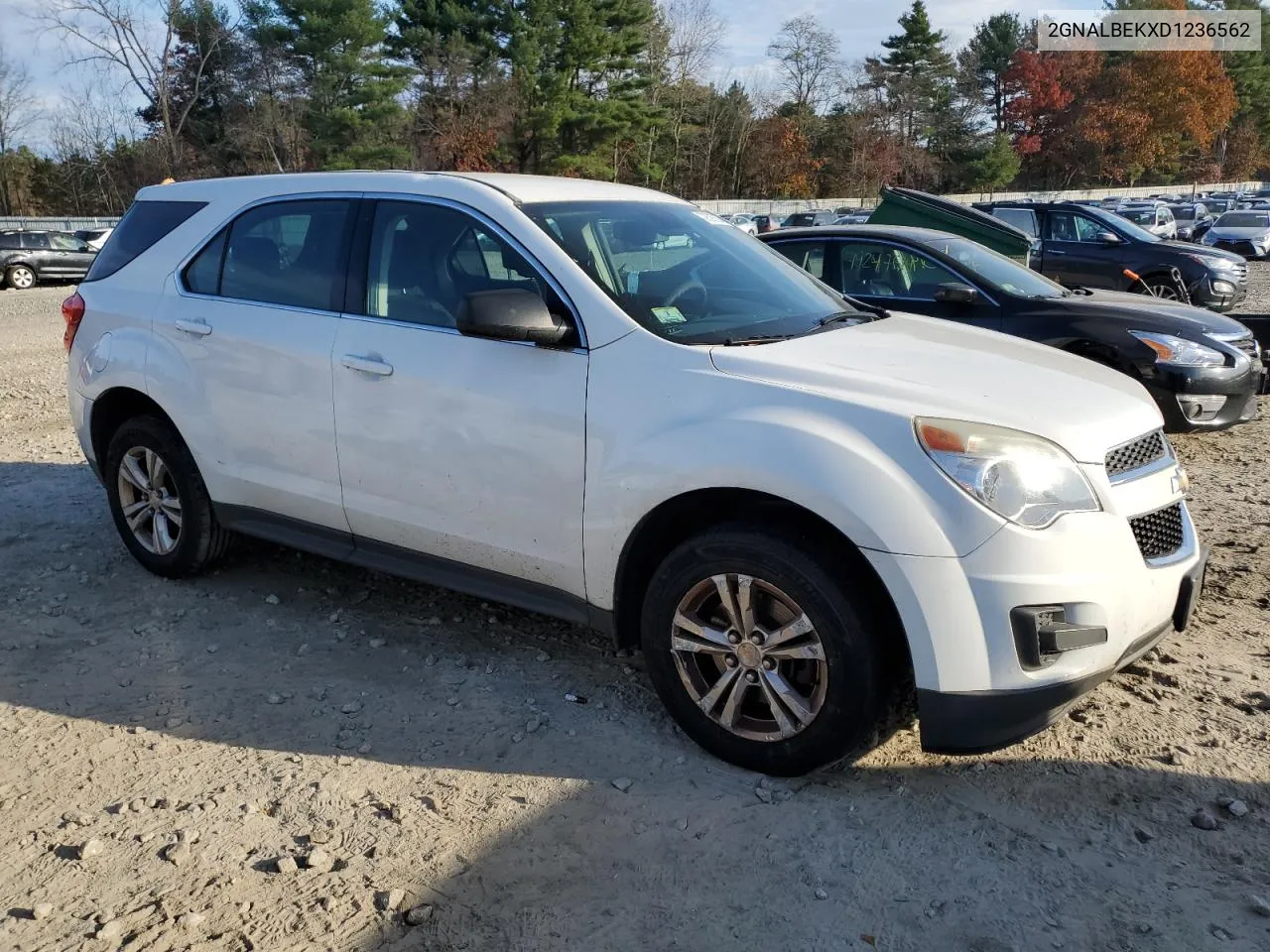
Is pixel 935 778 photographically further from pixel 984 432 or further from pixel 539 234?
pixel 539 234

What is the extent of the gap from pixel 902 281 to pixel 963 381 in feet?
15.8

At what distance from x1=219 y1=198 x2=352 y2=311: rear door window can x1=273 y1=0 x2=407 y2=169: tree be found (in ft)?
144

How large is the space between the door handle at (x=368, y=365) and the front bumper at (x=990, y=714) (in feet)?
7.23

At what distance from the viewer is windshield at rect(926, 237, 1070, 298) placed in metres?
7.61

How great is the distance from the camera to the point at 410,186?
410 centimetres

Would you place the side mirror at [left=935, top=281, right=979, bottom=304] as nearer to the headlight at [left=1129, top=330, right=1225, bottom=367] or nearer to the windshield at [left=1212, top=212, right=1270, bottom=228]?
the headlight at [left=1129, top=330, right=1225, bottom=367]

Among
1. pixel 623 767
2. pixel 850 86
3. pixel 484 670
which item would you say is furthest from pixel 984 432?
pixel 850 86

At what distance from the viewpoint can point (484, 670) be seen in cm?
412

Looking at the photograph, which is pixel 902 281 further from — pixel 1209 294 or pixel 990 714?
pixel 1209 294

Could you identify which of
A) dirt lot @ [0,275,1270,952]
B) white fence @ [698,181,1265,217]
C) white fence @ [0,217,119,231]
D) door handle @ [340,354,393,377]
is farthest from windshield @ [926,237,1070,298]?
white fence @ [0,217,119,231]

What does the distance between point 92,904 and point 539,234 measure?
2.45 metres

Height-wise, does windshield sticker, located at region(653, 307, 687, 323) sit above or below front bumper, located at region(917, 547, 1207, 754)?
above

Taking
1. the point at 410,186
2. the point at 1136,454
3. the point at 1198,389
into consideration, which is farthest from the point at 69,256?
the point at 1136,454

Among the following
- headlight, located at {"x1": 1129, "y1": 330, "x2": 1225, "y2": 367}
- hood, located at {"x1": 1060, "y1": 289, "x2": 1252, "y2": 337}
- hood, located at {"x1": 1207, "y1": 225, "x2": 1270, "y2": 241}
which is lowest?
headlight, located at {"x1": 1129, "y1": 330, "x2": 1225, "y2": 367}
